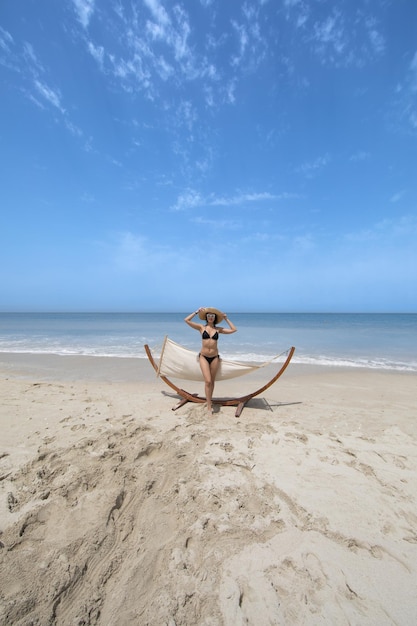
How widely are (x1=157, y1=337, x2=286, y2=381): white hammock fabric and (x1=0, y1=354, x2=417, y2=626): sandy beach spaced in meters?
0.84

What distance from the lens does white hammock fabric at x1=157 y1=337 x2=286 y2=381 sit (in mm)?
5027

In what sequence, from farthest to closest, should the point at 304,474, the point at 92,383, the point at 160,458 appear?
the point at 92,383 < the point at 160,458 < the point at 304,474

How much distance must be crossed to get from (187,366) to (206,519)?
3023 mm

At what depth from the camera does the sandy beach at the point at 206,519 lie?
1.63m

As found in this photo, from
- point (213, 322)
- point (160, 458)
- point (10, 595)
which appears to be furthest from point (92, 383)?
point (10, 595)

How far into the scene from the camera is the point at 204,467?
296 centimetres

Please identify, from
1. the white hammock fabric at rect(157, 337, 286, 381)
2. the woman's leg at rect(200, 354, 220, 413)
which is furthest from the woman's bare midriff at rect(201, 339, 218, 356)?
the white hammock fabric at rect(157, 337, 286, 381)

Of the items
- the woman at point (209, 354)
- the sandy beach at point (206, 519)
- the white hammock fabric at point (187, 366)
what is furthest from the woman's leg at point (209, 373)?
the sandy beach at point (206, 519)

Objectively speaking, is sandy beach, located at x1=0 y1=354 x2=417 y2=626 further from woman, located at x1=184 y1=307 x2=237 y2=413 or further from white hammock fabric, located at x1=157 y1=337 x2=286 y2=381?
white hammock fabric, located at x1=157 y1=337 x2=286 y2=381

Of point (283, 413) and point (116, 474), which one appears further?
point (283, 413)

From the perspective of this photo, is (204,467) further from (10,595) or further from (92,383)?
(92,383)

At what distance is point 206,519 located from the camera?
7.32 feet

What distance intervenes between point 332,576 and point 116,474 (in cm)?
201

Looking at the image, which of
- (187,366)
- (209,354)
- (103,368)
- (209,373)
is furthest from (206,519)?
(103,368)
